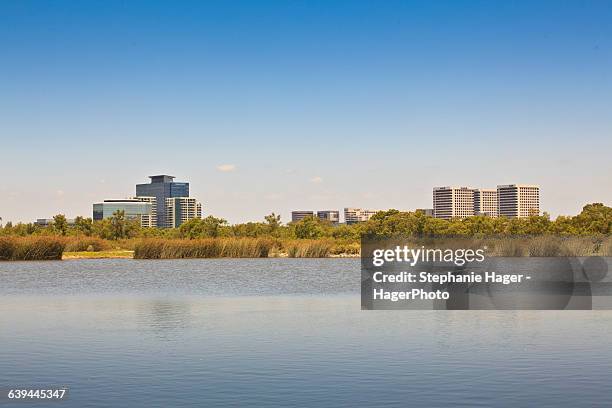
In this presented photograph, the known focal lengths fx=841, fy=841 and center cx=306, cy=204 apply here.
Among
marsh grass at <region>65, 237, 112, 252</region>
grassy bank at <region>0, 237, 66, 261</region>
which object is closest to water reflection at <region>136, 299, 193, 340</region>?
grassy bank at <region>0, 237, 66, 261</region>

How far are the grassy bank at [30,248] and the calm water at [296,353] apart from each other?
1734 inches

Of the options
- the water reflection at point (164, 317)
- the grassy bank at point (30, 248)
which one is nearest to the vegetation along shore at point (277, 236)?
the grassy bank at point (30, 248)

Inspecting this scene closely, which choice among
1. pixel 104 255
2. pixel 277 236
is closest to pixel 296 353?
pixel 104 255

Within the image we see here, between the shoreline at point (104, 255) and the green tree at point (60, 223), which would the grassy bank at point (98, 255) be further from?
the green tree at point (60, 223)

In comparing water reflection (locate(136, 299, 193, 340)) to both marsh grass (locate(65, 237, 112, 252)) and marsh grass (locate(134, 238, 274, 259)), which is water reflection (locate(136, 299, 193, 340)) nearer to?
marsh grass (locate(134, 238, 274, 259))

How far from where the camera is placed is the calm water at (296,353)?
16.5 metres

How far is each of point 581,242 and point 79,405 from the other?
75.7 meters

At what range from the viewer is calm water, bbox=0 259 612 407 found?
16.5 metres

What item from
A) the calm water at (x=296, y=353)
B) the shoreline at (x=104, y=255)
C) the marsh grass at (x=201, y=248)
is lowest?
the calm water at (x=296, y=353)

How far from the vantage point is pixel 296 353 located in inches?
837

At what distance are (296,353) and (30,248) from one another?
212ft

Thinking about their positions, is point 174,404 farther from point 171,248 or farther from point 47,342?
point 171,248

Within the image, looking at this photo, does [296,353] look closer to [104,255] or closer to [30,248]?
[30,248]

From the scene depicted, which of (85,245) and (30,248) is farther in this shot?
(85,245)
